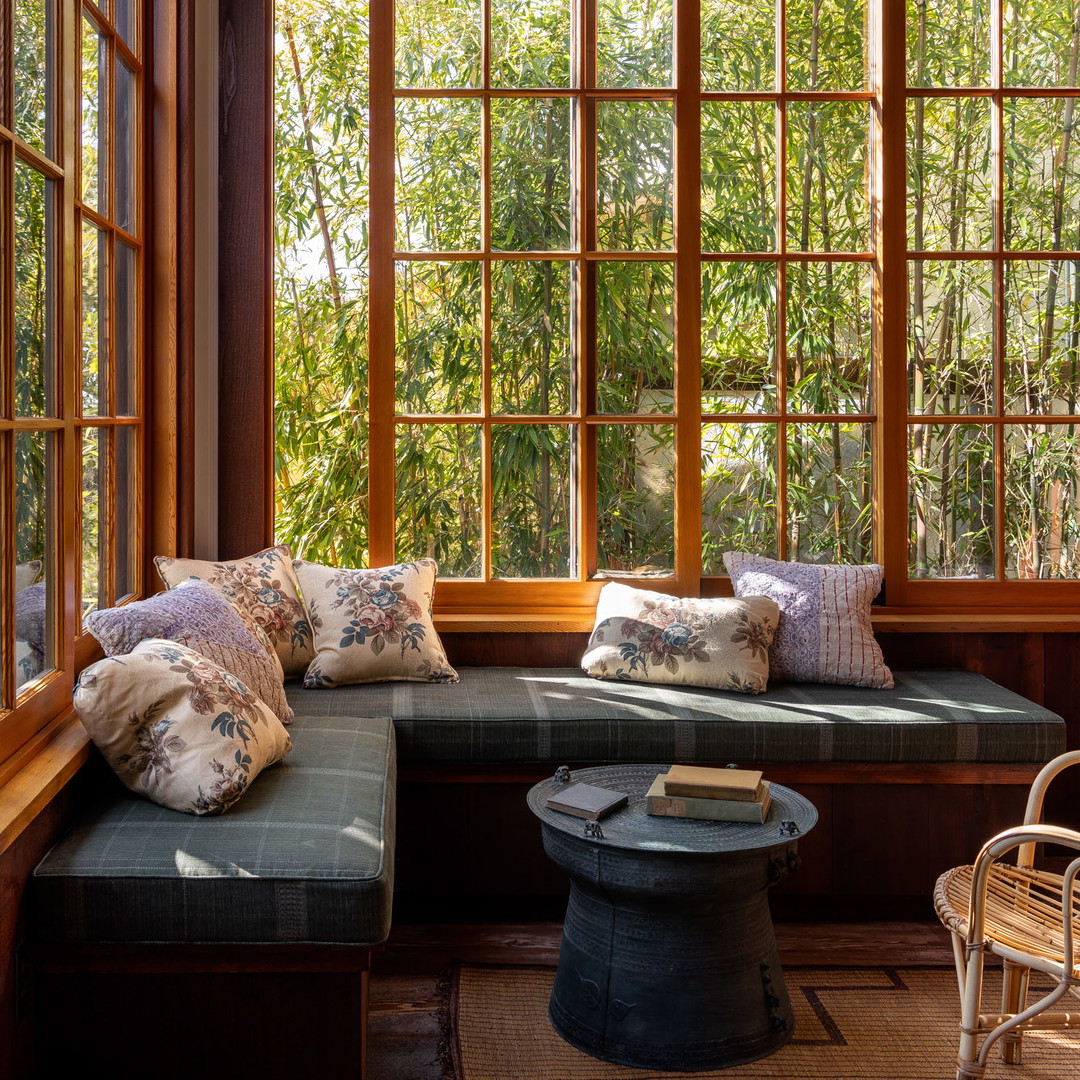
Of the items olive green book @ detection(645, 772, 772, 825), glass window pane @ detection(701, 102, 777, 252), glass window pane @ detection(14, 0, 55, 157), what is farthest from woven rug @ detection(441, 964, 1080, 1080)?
glass window pane @ detection(701, 102, 777, 252)

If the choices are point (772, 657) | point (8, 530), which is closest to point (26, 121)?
point (8, 530)

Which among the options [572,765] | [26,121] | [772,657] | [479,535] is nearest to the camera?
[26,121]

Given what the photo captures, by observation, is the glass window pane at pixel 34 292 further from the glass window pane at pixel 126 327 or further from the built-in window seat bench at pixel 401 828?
the built-in window seat bench at pixel 401 828

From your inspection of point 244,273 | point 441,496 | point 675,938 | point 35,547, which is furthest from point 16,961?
point 244,273

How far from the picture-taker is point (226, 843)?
2.15m

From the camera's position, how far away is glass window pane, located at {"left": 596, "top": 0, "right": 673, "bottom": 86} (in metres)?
3.88

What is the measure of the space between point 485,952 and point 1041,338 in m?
2.71

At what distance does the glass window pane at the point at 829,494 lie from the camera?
13.0 feet

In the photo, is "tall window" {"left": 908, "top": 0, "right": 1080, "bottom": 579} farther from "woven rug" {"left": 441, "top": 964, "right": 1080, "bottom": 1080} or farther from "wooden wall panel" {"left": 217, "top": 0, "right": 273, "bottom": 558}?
"wooden wall panel" {"left": 217, "top": 0, "right": 273, "bottom": 558}

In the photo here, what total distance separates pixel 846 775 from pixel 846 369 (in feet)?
4.83

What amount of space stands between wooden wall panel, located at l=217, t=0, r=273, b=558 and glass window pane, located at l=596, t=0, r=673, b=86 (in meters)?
1.10

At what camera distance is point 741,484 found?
12.9 ft

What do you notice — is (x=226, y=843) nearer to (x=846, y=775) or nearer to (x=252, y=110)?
(x=846, y=775)

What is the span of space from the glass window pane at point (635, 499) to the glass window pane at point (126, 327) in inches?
58.7
